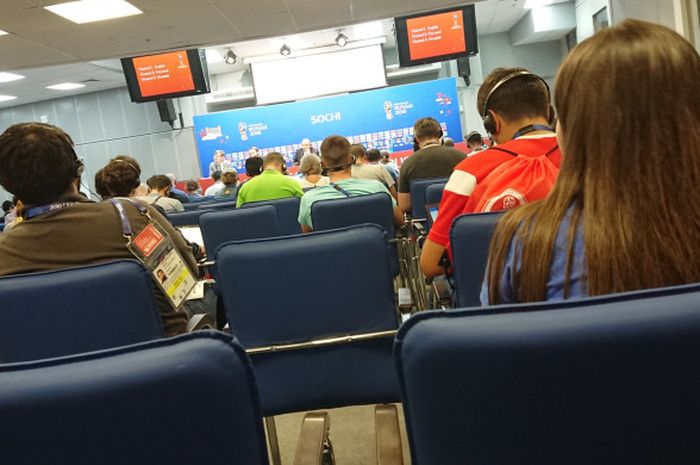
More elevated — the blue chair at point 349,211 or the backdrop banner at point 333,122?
the backdrop banner at point 333,122

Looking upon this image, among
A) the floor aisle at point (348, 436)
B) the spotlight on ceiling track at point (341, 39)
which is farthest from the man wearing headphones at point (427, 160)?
the spotlight on ceiling track at point (341, 39)

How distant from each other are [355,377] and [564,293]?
86 cm

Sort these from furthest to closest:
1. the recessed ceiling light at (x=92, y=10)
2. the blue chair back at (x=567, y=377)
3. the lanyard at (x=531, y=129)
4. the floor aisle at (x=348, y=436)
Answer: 1. the recessed ceiling light at (x=92, y=10)
2. the floor aisle at (x=348, y=436)
3. the lanyard at (x=531, y=129)
4. the blue chair back at (x=567, y=377)

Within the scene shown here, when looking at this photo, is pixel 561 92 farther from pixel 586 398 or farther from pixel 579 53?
pixel 586 398

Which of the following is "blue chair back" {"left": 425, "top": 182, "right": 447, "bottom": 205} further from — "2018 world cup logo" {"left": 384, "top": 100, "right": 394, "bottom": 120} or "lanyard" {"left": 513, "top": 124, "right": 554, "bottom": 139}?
"2018 world cup logo" {"left": 384, "top": 100, "right": 394, "bottom": 120}

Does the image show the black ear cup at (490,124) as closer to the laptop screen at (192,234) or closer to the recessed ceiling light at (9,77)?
the laptop screen at (192,234)

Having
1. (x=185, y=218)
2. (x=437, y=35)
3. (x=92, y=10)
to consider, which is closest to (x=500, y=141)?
(x=185, y=218)

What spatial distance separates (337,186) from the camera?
3246mm

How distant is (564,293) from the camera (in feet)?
2.84

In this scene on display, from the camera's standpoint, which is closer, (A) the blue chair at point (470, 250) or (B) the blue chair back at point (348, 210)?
(A) the blue chair at point (470, 250)

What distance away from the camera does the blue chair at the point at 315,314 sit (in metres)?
1.54

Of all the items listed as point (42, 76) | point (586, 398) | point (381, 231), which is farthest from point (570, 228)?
point (42, 76)

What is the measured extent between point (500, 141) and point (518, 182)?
0.37 m

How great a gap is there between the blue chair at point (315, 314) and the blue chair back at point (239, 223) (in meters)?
1.72
